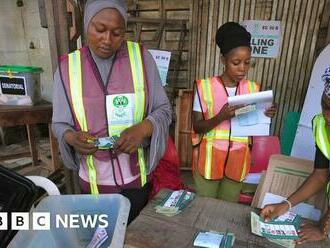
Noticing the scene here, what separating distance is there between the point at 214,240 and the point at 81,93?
82 cm

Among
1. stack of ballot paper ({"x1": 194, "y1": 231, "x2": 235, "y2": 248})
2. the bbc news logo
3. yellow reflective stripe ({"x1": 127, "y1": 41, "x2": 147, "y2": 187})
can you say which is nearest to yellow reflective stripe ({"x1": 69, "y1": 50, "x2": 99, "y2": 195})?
yellow reflective stripe ({"x1": 127, "y1": 41, "x2": 147, "y2": 187})

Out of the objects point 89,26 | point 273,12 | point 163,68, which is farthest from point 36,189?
point 273,12

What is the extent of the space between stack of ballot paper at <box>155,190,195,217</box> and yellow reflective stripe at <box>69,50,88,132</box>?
0.50 metres

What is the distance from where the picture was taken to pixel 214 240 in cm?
96

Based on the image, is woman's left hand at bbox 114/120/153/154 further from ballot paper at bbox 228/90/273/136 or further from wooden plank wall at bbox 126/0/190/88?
wooden plank wall at bbox 126/0/190/88

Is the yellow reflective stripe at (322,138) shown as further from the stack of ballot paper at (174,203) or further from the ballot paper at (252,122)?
the stack of ballot paper at (174,203)

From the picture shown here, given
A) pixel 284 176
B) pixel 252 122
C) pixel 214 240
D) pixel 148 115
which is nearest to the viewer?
pixel 214 240

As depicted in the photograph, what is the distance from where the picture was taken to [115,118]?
1270 millimetres

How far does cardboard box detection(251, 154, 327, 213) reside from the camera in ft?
4.63

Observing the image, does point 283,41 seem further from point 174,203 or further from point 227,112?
point 174,203

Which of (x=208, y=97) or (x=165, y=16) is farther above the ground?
(x=165, y=16)

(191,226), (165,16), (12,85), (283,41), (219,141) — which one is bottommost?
(191,226)

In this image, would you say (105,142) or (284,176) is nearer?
(105,142)

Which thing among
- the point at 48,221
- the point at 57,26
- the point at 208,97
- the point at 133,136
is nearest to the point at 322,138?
the point at 208,97
